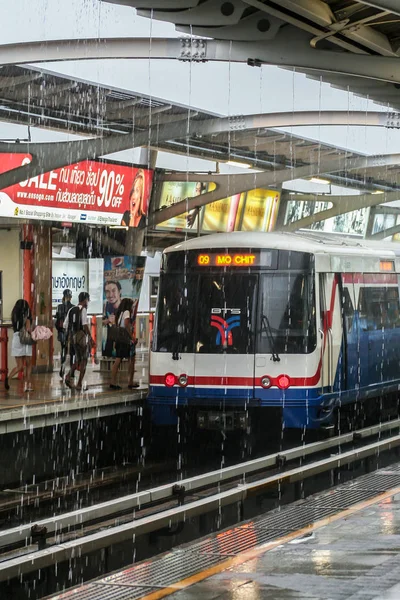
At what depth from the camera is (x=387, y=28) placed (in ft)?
38.6

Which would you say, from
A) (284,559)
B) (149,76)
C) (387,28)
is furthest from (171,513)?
(149,76)

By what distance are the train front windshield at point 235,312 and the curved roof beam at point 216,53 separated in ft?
11.4

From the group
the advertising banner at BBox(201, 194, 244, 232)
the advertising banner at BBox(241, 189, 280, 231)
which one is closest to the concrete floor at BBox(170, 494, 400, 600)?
the advertising banner at BBox(201, 194, 244, 232)

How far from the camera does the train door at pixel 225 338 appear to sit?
1547 centimetres

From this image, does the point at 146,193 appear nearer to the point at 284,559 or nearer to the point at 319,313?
the point at 319,313

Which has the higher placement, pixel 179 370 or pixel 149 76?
pixel 149 76

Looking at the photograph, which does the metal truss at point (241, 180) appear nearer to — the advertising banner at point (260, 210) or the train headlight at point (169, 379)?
the advertising banner at point (260, 210)

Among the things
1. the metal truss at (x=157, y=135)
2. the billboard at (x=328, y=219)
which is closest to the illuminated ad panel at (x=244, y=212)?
the billboard at (x=328, y=219)

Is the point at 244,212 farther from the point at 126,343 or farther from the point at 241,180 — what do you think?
the point at 126,343

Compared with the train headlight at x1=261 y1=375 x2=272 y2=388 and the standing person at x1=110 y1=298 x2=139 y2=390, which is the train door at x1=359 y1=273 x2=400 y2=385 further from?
the standing person at x1=110 y1=298 x2=139 y2=390

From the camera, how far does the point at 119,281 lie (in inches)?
808

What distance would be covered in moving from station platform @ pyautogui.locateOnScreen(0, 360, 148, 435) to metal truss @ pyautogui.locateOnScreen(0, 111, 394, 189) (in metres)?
3.26

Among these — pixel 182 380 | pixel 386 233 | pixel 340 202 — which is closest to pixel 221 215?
pixel 340 202

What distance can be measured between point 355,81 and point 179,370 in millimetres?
4987
